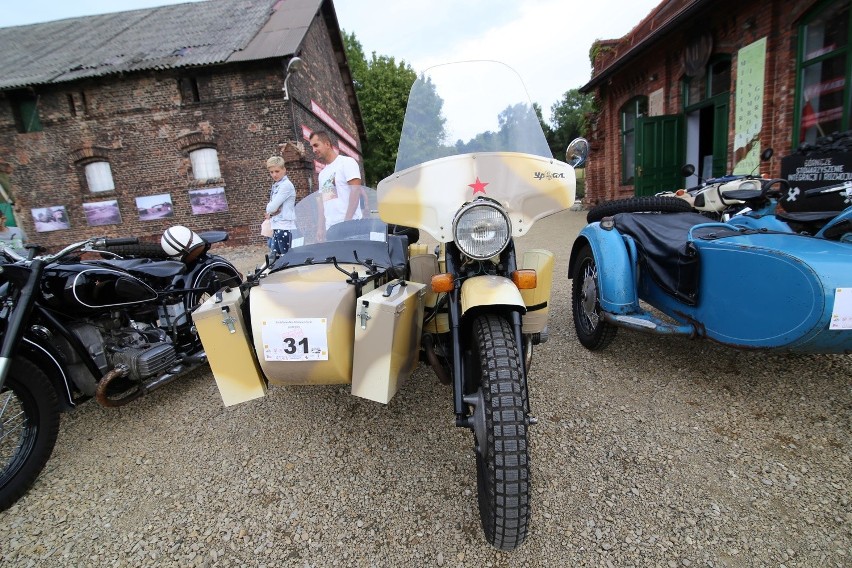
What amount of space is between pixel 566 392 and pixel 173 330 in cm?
268

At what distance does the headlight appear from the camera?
71.2 inches

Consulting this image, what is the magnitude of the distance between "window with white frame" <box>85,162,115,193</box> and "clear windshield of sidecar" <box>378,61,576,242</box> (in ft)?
46.8

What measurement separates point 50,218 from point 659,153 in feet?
56.0

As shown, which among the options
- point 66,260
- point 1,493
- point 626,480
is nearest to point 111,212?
point 66,260

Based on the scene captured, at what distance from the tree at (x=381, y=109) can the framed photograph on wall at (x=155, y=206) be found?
16.4 metres

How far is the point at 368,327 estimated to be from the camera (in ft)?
6.15

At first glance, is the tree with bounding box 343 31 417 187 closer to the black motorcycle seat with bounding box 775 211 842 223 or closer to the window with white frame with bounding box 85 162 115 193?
the window with white frame with bounding box 85 162 115 193

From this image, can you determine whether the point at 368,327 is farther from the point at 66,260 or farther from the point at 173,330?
the point at 66,260

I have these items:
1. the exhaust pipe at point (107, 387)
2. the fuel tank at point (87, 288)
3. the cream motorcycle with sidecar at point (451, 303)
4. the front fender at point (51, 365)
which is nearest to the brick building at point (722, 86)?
the cream motorcycle with sidecar at point (451, 303)

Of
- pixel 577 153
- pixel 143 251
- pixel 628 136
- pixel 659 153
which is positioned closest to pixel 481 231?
pixel 577 153

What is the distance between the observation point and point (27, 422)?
2.19 metres

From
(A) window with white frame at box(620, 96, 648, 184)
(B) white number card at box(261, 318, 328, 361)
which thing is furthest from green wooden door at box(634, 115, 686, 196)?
(B) white number card at box(261, 318, 328, 361)

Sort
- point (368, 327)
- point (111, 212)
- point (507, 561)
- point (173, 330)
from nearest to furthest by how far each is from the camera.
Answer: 1. point (507, 561)
2. point (368, 327)
3. point (173, 330)
4. point (111, 212)

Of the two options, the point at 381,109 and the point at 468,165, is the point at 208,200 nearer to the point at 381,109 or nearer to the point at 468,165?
the point at 468,165
